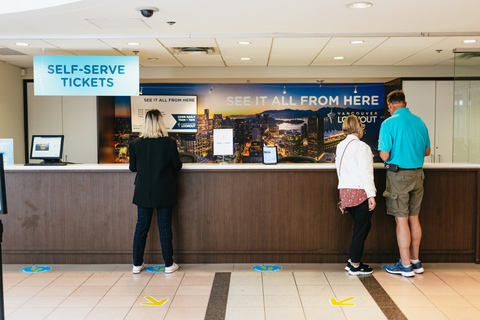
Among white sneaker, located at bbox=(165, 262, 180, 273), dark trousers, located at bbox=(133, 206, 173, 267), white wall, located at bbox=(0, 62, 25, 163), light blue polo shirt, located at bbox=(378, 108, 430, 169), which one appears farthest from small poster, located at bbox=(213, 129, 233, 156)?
white wall, located at bbox=(0, 62, 25, 163)

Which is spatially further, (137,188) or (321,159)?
(321,159)

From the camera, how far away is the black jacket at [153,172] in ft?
14.4

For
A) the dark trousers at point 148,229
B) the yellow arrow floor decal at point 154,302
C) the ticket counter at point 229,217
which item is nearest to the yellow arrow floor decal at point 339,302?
the ticket counter at point 229,217

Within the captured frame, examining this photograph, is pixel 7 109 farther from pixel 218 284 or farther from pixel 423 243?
pixel 423 243

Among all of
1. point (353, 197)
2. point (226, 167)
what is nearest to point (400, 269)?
point (353, 197)

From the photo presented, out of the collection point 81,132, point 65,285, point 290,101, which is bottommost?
point 65,285

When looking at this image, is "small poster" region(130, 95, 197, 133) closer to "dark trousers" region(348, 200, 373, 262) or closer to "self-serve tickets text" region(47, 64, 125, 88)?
"self-serve tickets text" region(47, 64, 125, 88)

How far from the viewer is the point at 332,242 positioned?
188 inches

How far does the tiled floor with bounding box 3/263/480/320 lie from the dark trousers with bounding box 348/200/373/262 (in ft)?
0.75

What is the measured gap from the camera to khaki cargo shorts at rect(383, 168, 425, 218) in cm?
435

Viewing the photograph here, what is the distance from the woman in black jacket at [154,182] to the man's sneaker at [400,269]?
211 cm

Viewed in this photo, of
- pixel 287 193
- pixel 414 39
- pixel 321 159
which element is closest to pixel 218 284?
pixel 287 193

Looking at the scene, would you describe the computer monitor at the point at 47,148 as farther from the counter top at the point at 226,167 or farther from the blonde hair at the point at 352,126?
the blonde hair at the point at 352,126

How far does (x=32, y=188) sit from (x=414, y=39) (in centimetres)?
454
